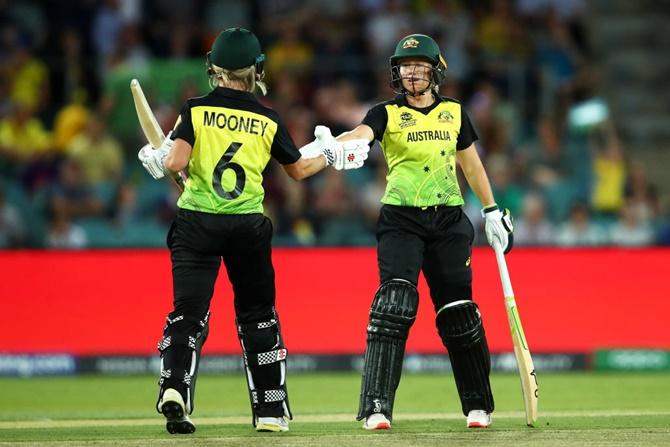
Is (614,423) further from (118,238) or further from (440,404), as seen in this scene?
(118,238)

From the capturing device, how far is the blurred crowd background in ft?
42.9

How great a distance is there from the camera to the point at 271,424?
23.2ft

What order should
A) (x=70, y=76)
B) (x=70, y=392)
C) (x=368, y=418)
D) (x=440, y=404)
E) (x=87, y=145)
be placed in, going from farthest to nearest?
(x=70, y=76) < (x=87, y=145) < (x=70, y=392) < (x=440, y=404) < (x=368, y=418)

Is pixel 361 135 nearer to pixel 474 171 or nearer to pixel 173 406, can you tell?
pixel 474 171

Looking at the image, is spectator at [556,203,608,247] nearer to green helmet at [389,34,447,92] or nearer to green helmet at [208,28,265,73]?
green helmet at [389,34,447,92]

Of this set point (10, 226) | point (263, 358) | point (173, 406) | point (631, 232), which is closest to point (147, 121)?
point (263, 358)

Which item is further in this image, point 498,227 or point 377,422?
point 498,227

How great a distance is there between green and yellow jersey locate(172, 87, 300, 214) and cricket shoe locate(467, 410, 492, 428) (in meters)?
1.62

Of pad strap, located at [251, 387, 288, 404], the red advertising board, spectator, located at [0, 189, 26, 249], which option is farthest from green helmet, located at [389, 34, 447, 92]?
spectator, located at [0, 189, 26, 249]

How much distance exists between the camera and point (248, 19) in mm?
16109

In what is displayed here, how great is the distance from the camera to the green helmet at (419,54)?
7.12 metres

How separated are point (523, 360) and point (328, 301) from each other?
14.5ft

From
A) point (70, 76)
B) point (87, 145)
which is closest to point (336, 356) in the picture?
point (87, 145)

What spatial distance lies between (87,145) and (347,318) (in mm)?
3940
